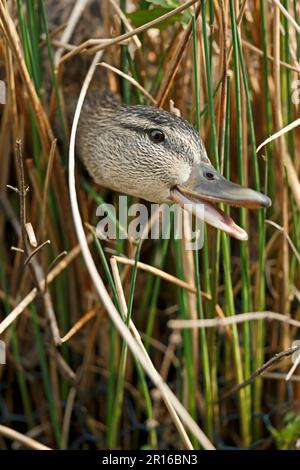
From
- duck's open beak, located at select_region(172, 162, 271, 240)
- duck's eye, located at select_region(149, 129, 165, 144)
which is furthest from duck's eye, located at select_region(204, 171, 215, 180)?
duck's eye, located at select_region(149, 129, 165, 144)

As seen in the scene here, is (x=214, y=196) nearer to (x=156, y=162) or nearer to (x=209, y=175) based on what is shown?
(x=209, y=175)

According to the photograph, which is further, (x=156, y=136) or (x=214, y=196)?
(x=156, y=136)

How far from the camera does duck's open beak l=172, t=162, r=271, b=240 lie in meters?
0.97

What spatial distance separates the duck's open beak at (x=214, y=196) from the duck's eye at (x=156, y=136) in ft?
0.31

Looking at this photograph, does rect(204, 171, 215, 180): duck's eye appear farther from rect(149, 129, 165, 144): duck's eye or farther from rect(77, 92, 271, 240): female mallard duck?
rect(149, 129, 165, 144): duck's eye

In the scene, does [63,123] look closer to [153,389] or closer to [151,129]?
[151,129]

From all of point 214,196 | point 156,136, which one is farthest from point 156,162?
point 214,196

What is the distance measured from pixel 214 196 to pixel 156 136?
196mm

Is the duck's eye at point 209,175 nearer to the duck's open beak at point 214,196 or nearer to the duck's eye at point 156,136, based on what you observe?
the duck's open beak at point 214,196

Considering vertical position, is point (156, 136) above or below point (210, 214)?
above

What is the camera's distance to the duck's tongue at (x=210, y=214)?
0.97 metres

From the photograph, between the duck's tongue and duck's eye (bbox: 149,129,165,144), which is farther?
duck's eye (bbox: 149,129,165,144)

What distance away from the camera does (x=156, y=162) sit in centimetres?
115

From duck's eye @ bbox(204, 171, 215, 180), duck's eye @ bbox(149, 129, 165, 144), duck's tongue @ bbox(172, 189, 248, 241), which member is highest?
duck's eye @ bbox(149, 129, 165, 144)
